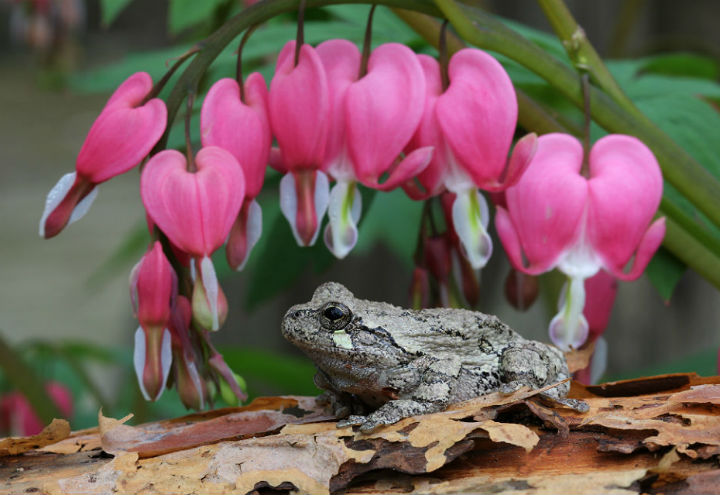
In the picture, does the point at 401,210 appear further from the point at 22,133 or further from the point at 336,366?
the point at 22,133

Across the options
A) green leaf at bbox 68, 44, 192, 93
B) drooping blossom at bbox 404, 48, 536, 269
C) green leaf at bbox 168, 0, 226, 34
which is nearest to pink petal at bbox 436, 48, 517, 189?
drooping blossom at bbox 404, 48, 536, 269

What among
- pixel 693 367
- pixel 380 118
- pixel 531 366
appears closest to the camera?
pixel 380 118

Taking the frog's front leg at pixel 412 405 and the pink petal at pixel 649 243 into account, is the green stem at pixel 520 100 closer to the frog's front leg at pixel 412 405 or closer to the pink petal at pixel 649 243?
the pink petal at pixel 649 243

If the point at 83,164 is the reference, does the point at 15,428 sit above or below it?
below

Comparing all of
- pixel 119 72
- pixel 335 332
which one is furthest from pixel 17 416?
pixel 335 332

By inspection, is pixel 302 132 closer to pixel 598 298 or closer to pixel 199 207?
pixel 199 207

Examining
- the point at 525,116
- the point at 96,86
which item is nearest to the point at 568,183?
the point at 525,116

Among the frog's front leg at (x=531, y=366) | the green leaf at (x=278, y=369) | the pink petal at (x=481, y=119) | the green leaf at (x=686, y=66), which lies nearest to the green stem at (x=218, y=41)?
the pink petal at (x=481, y=119)
